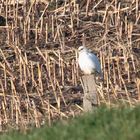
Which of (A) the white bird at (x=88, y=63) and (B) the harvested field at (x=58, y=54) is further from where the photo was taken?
(B) the harvested field at (x=58, y=54)

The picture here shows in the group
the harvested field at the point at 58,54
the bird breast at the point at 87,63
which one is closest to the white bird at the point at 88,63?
the bird breast at the point at 87,63

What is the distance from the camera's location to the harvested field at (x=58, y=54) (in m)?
12.1

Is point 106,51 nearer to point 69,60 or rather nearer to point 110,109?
point 69,60

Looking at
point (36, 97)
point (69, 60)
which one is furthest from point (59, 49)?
point (36, 97)

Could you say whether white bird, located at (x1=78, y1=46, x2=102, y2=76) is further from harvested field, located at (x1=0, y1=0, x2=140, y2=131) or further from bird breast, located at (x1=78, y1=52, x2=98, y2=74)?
harvested field, located at (x1=0, y1=0, x2=140, y2=131)

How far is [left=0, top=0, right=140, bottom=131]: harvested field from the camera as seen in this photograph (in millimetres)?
12102

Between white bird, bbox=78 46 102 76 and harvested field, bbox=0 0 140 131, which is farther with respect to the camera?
harvested field, bbox=0 0 140 131

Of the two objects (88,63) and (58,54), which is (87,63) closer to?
(88,63)

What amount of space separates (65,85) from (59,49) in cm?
155

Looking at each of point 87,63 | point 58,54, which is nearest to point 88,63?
point 87,63

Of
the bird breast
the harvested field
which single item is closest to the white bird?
the bird breast

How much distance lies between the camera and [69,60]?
14.0m

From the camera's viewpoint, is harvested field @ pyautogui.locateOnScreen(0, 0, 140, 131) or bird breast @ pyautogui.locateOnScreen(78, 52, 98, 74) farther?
harvested field @ pyautogui.locateOnScreen(0, 0, 140, 131)

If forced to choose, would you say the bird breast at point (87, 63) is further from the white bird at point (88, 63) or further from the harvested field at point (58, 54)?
the harvested field at point (58, 54)
